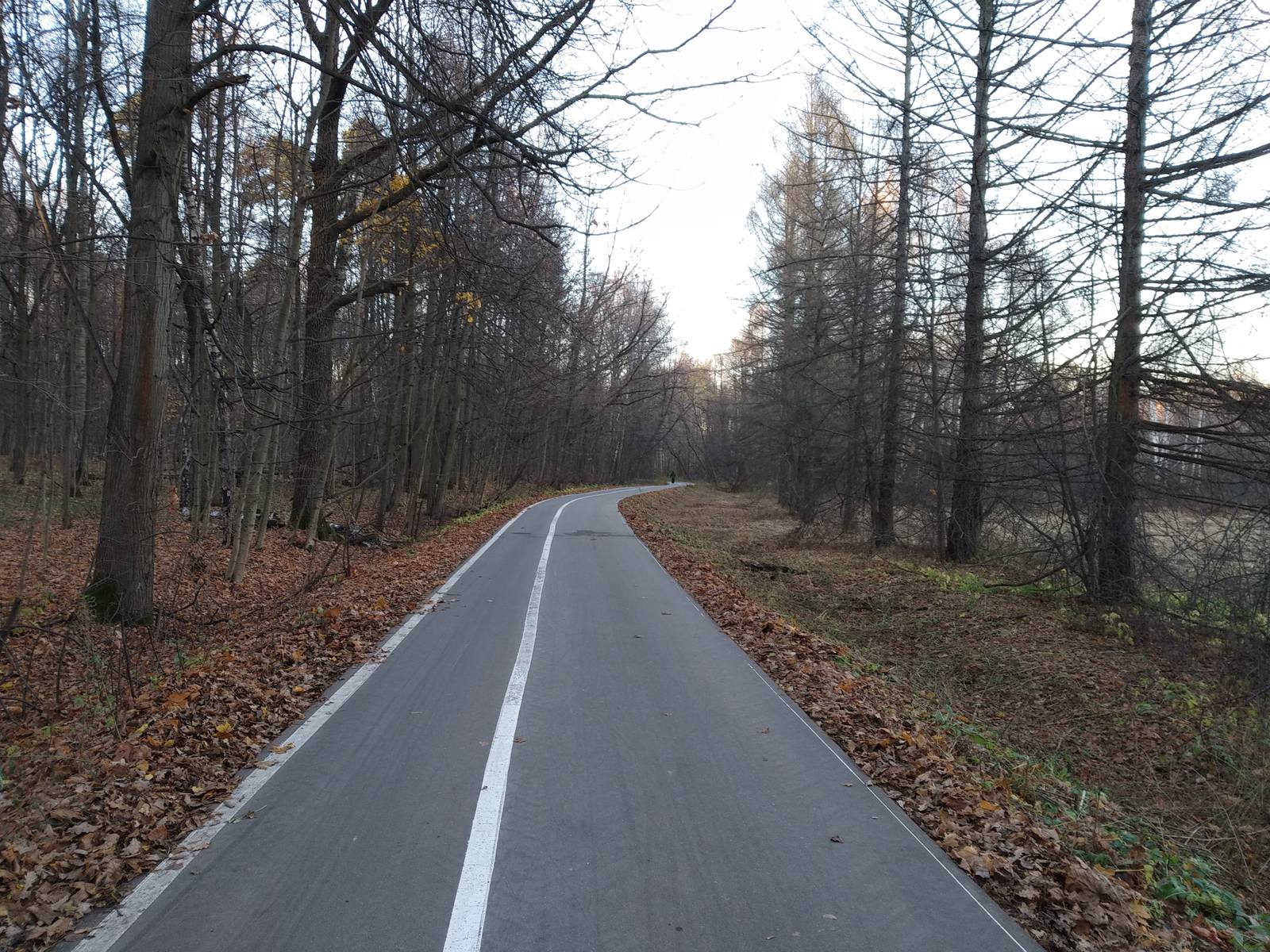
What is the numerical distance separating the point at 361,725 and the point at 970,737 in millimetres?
4853

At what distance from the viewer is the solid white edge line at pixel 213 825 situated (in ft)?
10.3

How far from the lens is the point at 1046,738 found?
7.43 meters

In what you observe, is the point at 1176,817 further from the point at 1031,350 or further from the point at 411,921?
the point at 1031,350

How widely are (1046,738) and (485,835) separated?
588 centimetres

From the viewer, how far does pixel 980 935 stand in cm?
332

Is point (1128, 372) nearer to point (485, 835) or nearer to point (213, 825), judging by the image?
point (485, 835)

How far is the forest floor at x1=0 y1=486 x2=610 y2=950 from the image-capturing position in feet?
11.9

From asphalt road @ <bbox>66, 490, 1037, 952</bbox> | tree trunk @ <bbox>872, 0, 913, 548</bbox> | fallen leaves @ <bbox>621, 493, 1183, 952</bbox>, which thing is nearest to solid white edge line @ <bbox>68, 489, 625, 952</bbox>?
asphalt road @ <bbox>66, 490, 1037, 952</bbox>

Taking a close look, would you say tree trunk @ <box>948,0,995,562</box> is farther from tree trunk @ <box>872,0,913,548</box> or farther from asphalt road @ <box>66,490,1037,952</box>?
asphalt road @ <box>66,490,1037,952</box>

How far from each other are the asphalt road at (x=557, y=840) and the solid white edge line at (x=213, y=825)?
0.06 feet

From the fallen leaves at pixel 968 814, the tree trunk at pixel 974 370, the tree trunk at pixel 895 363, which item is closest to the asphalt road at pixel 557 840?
the fallen leaves at pixel 968 814

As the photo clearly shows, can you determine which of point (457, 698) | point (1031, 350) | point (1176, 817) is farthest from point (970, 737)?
point (1031, 350)

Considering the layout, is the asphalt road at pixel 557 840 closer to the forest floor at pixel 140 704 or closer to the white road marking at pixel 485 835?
the white road marking at pixel 485 835

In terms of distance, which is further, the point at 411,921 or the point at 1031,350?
the point at 1031,350
